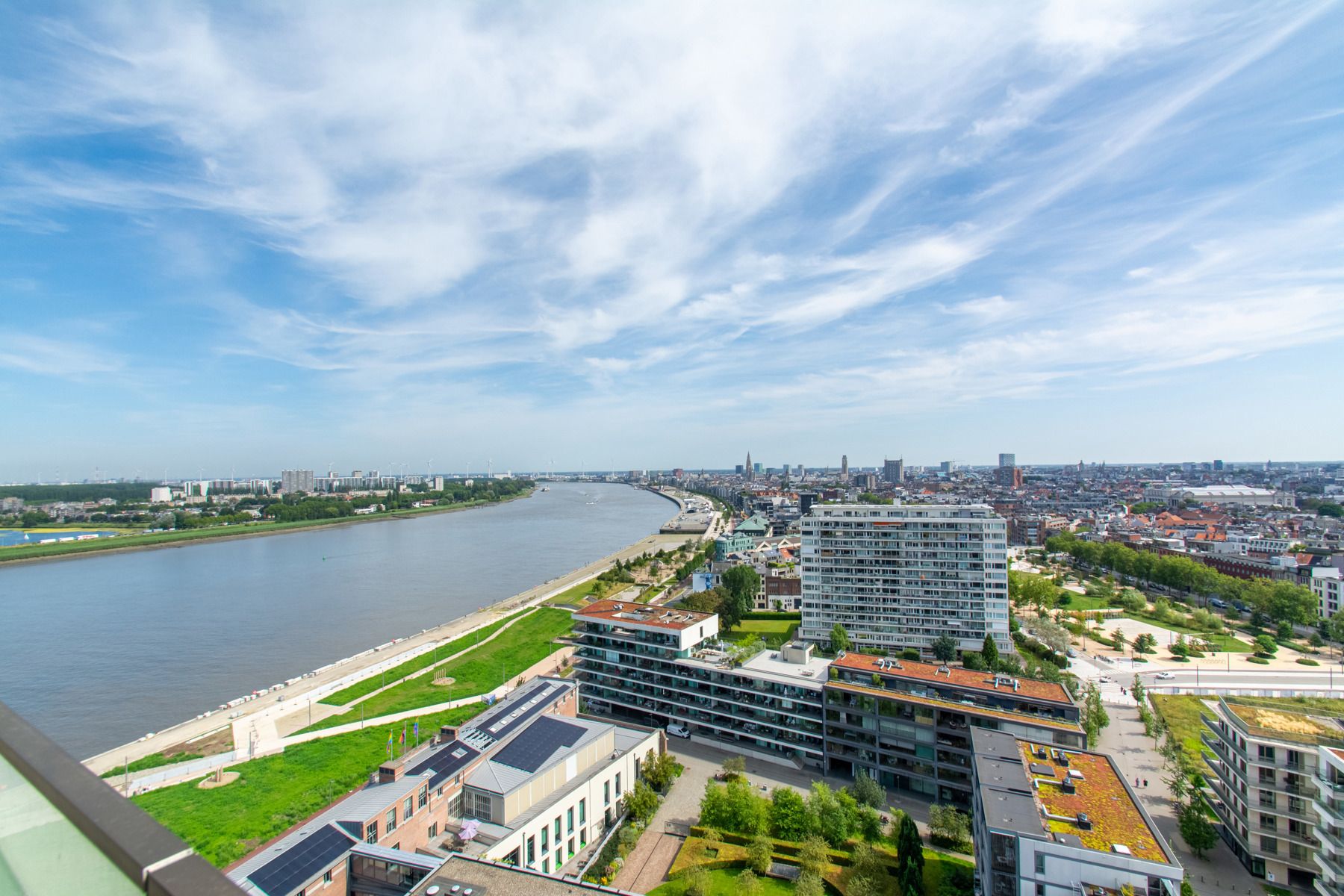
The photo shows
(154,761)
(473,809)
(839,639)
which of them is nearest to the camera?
(473,809)

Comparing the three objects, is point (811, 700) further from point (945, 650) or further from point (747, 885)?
point (945, 650)

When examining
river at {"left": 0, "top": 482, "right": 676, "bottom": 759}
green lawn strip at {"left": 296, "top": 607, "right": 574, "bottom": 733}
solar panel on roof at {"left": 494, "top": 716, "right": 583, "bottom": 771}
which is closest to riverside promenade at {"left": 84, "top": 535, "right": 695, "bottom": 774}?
river at {"left": 0, "top": 482, "right": 676, "bottom": 759}

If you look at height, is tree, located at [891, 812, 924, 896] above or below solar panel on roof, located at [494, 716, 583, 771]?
below

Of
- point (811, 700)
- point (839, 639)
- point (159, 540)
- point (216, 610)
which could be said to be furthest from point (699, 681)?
point (159, 540)

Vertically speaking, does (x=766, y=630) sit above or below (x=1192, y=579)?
below

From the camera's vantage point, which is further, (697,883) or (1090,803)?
(697,883)

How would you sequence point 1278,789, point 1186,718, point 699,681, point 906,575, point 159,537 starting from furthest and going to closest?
point 159,537 → point 906,575 → point 1186,718 → point 699,681 → point 1278,789

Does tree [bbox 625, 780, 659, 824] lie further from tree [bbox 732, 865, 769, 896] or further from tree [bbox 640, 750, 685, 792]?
tree [bbox 732, 865, 769, 896]
